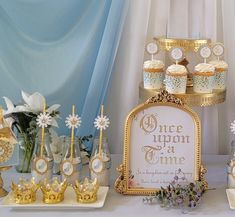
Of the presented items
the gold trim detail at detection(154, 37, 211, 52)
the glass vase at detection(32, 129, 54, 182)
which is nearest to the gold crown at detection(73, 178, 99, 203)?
the glass vase at detection(32, 129, 54, 182)

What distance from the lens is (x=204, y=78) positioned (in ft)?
4.22

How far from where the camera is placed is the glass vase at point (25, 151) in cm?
134

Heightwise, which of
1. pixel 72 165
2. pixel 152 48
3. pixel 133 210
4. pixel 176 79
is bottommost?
pixel 133 210

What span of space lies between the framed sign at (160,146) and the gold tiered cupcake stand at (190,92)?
A: 0.12 metres

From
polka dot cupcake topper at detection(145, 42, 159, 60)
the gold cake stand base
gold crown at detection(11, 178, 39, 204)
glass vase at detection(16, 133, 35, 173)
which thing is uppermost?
polka dot cupcake topper at detection(145, 42, 159, 60)

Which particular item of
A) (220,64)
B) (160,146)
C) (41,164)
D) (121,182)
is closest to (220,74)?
(220,64)

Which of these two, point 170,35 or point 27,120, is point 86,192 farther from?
point 170,35

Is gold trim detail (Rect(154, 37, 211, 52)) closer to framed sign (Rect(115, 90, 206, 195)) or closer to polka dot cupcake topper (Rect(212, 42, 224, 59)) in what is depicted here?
polka dot cupcake topper (Rect(212, 42, 224, 59))

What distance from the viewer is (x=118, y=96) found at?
1537mm

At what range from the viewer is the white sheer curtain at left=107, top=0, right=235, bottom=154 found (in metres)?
1.47

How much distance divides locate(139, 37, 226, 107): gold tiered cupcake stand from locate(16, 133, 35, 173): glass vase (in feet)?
1.18

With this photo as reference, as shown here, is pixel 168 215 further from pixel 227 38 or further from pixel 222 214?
pixel 227 38

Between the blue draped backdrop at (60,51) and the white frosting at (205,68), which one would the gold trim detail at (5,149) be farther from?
the white frosting at (205,68)

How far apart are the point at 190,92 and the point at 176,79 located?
0.07m
